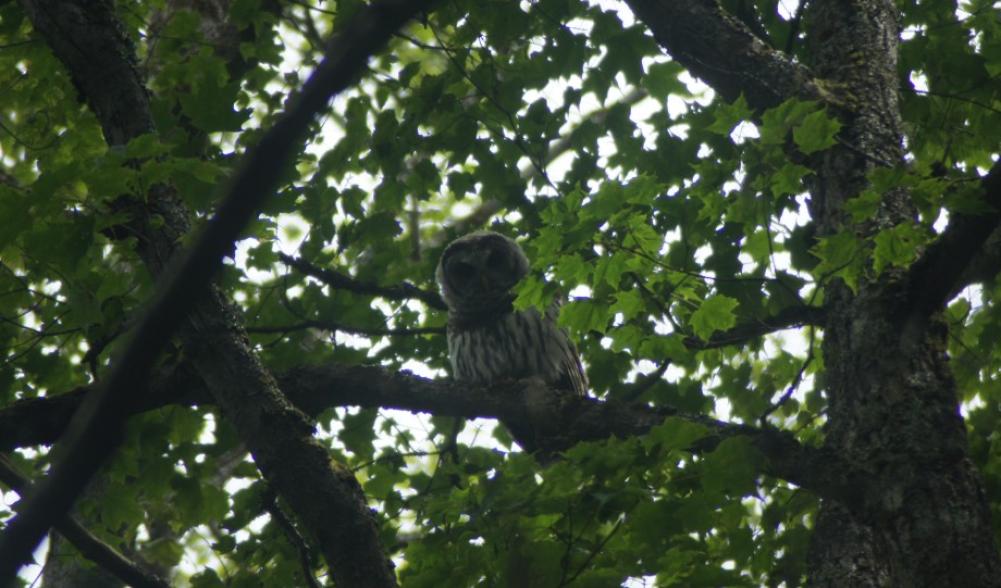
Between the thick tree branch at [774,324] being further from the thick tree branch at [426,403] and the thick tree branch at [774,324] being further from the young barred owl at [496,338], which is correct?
the young barred owl at [496,338]

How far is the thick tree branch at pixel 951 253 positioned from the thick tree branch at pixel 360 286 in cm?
300

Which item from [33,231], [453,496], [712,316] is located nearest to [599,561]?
[453,496]

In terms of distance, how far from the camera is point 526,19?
5.15m

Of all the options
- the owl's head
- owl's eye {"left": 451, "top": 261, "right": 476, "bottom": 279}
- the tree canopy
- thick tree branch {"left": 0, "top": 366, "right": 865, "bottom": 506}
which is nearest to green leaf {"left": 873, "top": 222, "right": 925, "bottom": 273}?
the tree canopy

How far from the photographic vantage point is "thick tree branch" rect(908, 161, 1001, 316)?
2.92 metres

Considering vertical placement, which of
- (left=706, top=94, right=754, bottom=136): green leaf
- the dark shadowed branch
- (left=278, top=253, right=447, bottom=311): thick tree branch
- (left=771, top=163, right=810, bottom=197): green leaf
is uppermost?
(left=278, top=253, right=447, bottom=311): thick tree branch

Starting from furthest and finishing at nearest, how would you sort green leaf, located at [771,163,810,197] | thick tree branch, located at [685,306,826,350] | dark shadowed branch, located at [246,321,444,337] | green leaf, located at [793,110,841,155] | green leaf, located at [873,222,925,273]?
dark shadowed branch, located at [246,321,444,337], thick tree branch, located at [685,306,826,350], green leaf, located at [771,163,810,197], green leaf, located at [793,110,841,155], green leaf, located at [873,222,925,273]

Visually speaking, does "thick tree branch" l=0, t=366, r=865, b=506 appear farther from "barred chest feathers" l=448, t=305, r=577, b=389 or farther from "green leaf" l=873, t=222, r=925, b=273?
"barred chest feathers" l=448, t=305, r=577, b=389

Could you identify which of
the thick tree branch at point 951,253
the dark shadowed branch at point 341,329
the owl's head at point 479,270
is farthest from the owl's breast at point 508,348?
the thick tree branch at point 951,253

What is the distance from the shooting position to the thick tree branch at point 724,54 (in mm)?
4086

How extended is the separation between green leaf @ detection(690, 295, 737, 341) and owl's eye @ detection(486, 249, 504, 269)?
3.24 metres

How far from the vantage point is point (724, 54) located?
14.1 ft

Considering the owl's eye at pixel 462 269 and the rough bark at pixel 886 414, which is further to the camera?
the owl's eye at pixel 462 269

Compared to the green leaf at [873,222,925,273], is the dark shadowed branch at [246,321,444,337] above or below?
above
